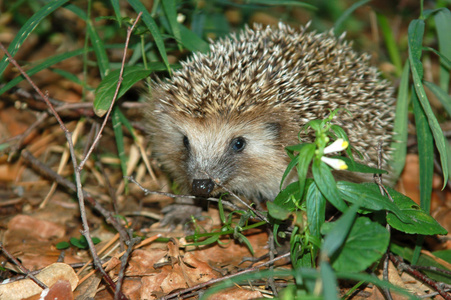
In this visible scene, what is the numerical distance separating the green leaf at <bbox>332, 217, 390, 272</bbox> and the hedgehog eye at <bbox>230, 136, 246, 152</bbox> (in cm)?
94

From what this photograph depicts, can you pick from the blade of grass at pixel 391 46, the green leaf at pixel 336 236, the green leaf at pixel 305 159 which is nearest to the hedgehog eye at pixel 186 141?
the green leaf at pixel 305 159

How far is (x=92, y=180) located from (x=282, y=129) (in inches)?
52.9

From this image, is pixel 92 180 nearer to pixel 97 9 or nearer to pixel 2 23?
pixel 97 9

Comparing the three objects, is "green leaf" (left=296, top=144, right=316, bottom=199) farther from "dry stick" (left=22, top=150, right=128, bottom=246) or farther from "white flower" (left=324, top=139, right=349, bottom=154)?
"dry stick" (left=22, top=150, right=128, bottom=246)

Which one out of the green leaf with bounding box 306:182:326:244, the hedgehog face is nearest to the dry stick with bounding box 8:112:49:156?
the hedgehog face

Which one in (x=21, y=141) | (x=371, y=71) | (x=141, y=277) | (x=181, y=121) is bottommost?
(x=141, y=277)

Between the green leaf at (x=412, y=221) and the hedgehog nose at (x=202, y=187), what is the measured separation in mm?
809

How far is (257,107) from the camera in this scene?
2236 mm

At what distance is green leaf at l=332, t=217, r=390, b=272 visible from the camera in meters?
1.50

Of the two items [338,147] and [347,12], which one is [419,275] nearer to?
[338,147]

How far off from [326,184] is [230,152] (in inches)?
37.3

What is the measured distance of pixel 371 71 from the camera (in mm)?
2631

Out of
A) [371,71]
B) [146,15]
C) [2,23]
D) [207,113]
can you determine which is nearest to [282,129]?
[207,113]

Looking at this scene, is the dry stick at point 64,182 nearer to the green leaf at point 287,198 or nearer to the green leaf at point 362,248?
the green leaf at point 287,198
